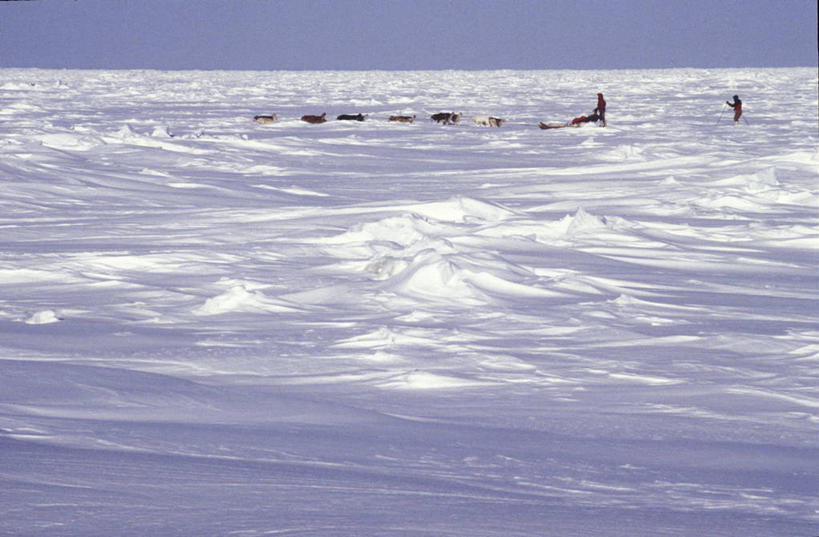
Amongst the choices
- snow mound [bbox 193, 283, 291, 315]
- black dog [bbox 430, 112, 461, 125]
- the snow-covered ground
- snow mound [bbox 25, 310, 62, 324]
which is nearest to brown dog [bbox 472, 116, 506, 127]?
black dog [bbox 430, 112, 461, 125]

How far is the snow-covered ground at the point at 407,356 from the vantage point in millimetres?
3605

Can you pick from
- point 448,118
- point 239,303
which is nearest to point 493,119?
point 448,118

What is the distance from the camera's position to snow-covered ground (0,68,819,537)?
3.61 m

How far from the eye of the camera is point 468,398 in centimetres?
546

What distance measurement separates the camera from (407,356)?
20.6 ft

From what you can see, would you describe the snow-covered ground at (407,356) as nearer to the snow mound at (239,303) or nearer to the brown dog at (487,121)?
the snow mound at (239,303)

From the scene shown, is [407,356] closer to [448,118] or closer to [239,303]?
[239,303]

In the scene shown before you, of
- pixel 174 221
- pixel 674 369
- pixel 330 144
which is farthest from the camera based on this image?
pixel 330 144

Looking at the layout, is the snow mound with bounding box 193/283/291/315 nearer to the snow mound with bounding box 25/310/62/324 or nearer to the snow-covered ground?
the snow-covered ground

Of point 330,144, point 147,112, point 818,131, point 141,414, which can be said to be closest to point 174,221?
point 141,414

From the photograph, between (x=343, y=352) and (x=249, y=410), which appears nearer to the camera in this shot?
(x=249, y=410)

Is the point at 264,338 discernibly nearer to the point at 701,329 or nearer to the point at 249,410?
the point at 249,410

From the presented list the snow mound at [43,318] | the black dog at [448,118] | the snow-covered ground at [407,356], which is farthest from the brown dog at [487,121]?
the snow mound at [43,318]

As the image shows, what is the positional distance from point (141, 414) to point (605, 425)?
197 centimetres
